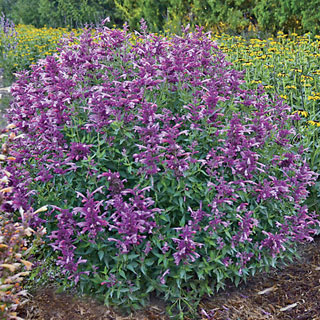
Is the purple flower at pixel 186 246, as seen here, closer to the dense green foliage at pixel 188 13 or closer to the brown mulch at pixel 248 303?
the brown mulch at pixel 248 303

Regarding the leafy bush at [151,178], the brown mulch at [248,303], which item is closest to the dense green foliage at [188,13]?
the leafy bush at [151,178]

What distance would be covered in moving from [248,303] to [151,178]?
1.26m

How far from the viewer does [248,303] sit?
3.33 m

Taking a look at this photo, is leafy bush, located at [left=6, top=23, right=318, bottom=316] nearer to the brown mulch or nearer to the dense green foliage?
the brown mulch

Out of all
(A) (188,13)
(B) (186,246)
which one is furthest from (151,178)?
(A) (188,13)

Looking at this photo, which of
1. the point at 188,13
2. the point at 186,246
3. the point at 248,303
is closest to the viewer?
the point at 186,246

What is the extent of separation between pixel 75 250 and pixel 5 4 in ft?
47.7

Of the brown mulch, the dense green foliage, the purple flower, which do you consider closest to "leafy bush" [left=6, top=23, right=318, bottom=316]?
the purple flower

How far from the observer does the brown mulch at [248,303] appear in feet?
10.2

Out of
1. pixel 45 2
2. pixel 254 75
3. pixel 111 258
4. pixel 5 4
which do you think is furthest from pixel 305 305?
pixel 5 4

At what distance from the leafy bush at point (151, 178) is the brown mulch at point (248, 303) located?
0.44 feet

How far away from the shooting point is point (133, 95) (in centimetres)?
313

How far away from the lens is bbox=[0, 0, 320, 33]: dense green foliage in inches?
325

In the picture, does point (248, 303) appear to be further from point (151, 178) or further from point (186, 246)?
point (151, 178)
